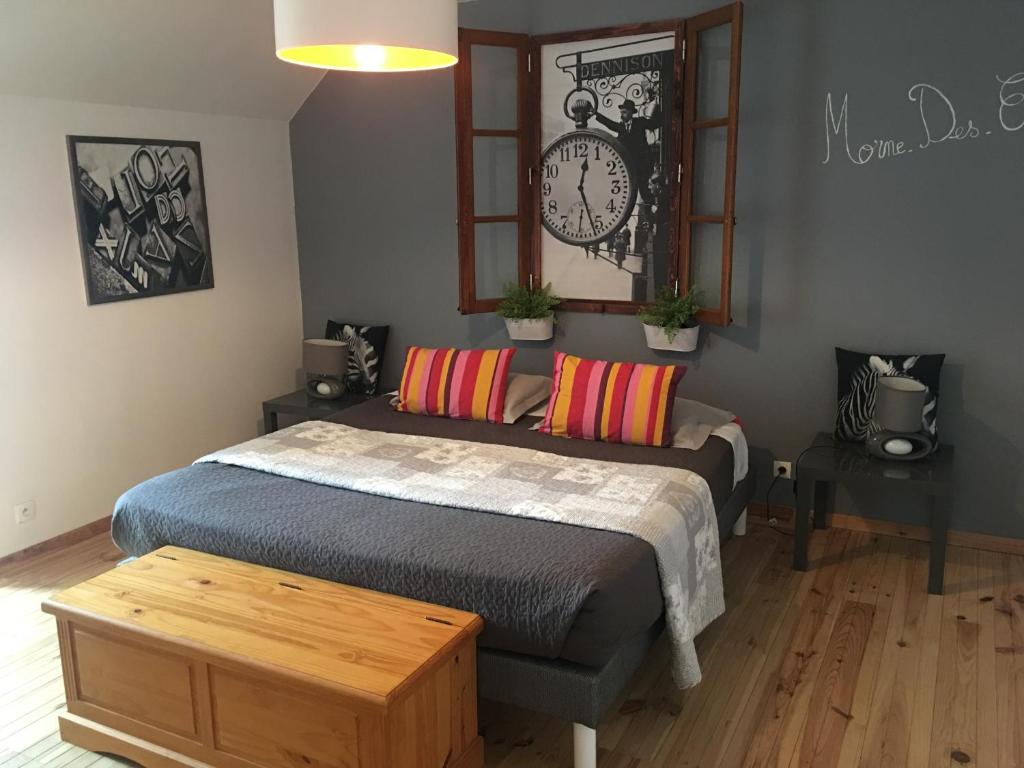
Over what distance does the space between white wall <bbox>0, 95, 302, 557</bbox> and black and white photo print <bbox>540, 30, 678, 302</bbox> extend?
1.61 metres

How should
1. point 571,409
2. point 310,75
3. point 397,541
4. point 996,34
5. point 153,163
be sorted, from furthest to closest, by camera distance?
1. point 310,75
2. point 153,163
3. point 571,409
4. point 996,34
5. point 397,541

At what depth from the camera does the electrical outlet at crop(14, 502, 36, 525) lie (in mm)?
3721

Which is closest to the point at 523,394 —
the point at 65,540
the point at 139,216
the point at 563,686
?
the point at 563,686

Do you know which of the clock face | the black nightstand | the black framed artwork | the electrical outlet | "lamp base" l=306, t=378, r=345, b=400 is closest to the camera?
the electrical outlet

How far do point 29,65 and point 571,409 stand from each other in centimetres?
249

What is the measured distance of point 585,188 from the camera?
4.23 m

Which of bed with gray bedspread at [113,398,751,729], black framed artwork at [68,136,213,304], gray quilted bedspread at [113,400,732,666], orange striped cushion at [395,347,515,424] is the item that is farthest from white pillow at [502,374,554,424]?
black framed artwork at [68,136,213,304]

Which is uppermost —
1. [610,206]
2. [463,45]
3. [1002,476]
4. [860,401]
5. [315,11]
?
[463,45]

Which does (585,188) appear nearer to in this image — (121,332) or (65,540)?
(121,332)

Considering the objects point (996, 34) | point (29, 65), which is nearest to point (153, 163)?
point (29, 65)

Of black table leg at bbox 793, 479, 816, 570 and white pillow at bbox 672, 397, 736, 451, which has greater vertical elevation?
white pillow at bbox 672, 397, 736, 451

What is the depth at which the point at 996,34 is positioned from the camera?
3387mm

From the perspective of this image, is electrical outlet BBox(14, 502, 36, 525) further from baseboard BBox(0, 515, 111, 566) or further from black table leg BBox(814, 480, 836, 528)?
black table leg BBox(814, 480, 836, 528)

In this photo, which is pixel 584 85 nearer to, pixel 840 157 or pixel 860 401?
pixel 840 157
